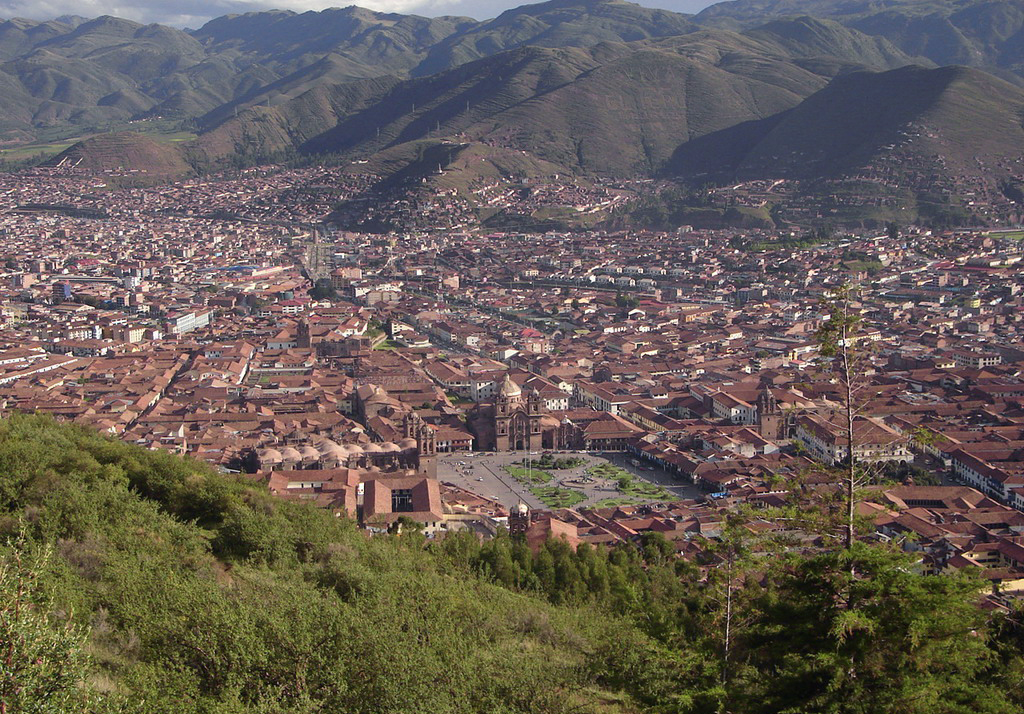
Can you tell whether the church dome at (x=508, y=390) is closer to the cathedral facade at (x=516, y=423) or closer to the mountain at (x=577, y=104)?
the cathedral facade at (x=516, y=423)

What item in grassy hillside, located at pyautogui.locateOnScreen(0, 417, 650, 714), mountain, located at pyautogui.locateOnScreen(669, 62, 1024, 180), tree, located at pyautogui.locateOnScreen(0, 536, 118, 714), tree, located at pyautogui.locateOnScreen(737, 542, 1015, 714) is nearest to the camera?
tree, located at pyautogui.locateOnScreen(0, 536, 118, 714)

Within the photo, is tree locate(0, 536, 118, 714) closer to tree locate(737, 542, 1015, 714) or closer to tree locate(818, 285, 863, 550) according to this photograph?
tree locate(737, 542, 1015, 714)

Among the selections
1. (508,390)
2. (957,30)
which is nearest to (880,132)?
(508,390)

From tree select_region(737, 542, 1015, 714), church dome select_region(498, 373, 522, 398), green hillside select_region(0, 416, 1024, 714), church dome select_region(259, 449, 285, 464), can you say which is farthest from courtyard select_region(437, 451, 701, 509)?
tree select_region(737, 542, 1015, 714)

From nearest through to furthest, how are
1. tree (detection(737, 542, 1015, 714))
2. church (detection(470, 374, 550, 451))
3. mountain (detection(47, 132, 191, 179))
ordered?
1. tree (detection(737, 542, 1015, 714))
2. church (detection(470, 374, 550, 451))
3. mountain (detection(47, 132, 191, 179))

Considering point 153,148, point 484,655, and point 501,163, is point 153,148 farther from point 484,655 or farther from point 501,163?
point 484,655

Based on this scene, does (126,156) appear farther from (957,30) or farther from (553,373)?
(957,30)

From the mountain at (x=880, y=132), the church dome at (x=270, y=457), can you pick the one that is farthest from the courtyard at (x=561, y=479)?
the mountain at (x=880, y=132)
